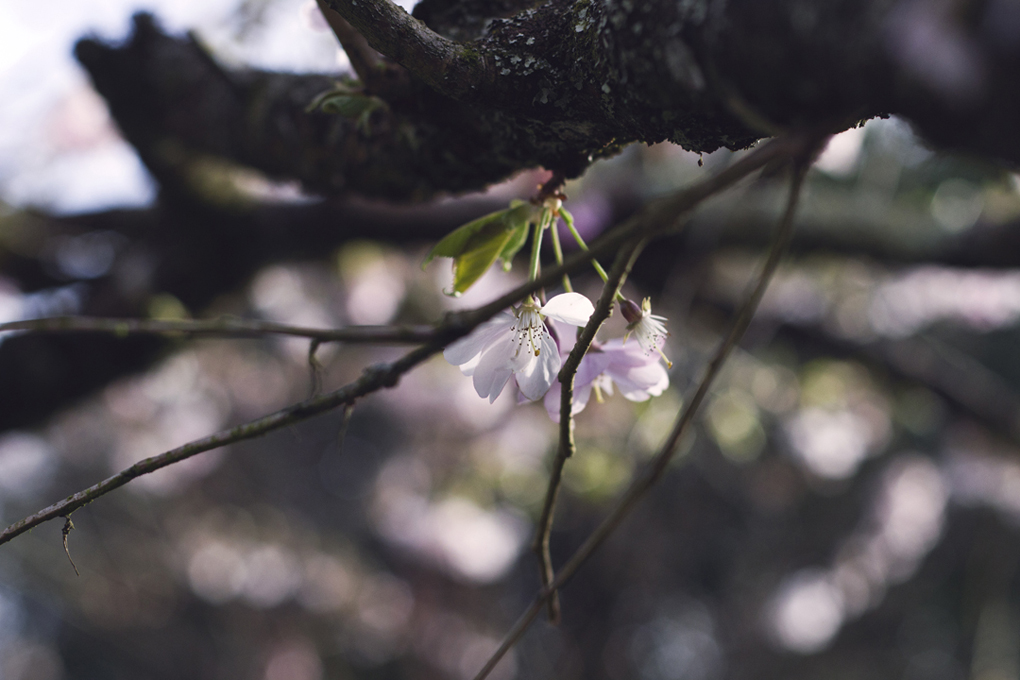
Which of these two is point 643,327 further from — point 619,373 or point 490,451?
point 490,451

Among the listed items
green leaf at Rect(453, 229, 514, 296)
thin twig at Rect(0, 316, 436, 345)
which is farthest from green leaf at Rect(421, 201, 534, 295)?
thin twig at Rect(0, 316, 436, 345)

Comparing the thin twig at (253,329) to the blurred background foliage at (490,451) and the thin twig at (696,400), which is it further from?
the blurred background foliage at (490,451)

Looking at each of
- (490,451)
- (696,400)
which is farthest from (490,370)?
(490,451)

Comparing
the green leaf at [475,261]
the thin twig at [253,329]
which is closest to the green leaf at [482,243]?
the green leaf at [475,261]

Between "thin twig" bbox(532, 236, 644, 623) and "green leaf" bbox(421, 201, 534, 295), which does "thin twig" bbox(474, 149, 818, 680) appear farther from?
"green leaf" bbox(421, 201, 534, 295)

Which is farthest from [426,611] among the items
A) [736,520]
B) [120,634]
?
[736,520]

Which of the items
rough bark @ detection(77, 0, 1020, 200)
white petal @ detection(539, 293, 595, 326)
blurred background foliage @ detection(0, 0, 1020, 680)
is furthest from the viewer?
blurred background foliage @ detection(0, 0, 1020, 680)

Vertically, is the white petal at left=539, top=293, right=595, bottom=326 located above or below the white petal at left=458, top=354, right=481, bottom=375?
above

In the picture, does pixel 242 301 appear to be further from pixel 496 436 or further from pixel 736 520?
pixel 736 520
